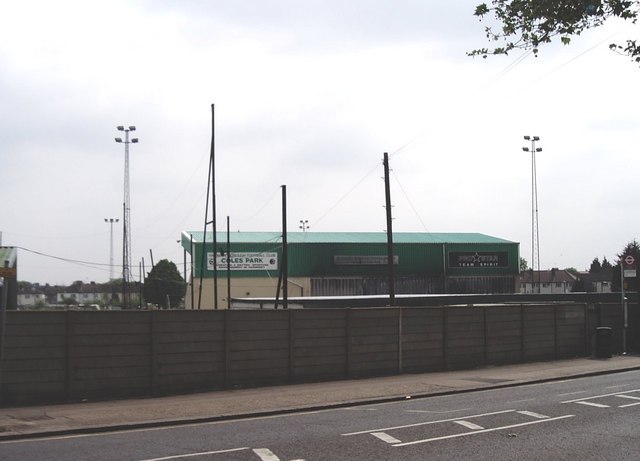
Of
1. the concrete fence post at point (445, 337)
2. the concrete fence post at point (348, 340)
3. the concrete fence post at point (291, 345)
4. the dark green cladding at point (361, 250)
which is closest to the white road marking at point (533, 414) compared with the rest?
the concrete fence post at point (291, 345)

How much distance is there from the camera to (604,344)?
27906mm

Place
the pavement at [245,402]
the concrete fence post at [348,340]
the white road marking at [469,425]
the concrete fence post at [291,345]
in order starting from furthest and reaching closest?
the concrete fence post at [348,340] → the concrete fence post at [291,345] → the pavement at [245,402] → the white road marking at [469,425]

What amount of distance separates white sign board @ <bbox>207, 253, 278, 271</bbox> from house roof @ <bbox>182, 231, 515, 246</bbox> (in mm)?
1841

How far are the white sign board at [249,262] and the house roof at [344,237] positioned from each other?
1.84 m

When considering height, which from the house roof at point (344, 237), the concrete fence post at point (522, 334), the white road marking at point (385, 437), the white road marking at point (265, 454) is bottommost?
the white road marking at point (385, 437)

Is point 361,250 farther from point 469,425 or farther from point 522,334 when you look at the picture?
point 469,425

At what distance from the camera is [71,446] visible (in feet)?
37.8

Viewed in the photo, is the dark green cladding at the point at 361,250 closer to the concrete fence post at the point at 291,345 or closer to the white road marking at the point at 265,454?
the concrete fence post at the point at 291,345

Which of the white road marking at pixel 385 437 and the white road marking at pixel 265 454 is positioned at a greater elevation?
the white road marking at pixel 265 454

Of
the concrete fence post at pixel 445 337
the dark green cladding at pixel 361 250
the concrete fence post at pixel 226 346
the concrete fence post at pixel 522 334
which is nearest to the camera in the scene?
the concrete fence post at pixel 226 346

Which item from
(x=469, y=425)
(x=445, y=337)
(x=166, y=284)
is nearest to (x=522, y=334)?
(x=445, y=337)

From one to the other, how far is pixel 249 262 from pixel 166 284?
47206mm

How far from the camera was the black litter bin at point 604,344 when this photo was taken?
27.9 metres

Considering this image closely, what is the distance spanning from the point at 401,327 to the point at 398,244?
51.6m
